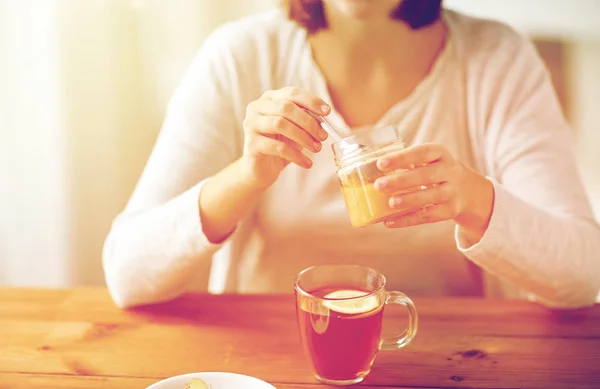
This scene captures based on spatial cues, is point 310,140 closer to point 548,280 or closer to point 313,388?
point 313,388

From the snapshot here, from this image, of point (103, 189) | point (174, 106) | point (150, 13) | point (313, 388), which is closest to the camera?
point (313, 388)

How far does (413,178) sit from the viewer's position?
72 cm

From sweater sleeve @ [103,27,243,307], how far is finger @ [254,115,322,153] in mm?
216

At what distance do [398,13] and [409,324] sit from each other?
0.71 meters

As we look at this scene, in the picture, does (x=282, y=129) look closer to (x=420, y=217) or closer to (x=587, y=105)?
(x=420, y=217)

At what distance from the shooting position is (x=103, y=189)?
1881mm

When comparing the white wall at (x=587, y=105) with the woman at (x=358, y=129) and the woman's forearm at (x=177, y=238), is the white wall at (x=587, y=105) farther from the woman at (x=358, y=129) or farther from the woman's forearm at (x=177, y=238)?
the woman's forearm at (x=177, y=238)

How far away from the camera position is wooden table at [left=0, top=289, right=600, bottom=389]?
0.73 meters

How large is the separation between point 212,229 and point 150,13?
134cm

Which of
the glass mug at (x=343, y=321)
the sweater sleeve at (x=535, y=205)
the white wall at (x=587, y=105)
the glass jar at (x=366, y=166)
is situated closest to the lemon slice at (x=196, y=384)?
the glass mug at (x=343, y=321)

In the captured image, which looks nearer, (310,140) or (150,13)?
(310,140)

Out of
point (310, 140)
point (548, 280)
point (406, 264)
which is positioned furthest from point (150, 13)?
point (548, 280)

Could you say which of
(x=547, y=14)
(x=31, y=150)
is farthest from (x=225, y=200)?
(x=547, y=14)

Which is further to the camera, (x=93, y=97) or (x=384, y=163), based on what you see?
(x=93, y=97)
